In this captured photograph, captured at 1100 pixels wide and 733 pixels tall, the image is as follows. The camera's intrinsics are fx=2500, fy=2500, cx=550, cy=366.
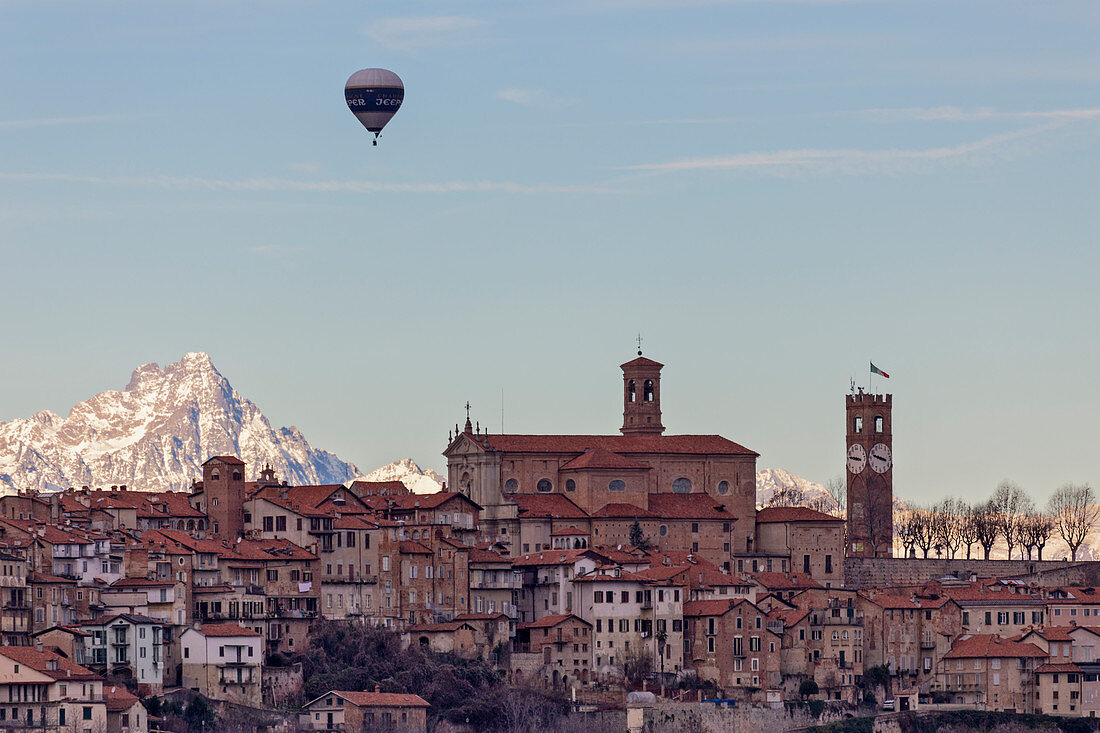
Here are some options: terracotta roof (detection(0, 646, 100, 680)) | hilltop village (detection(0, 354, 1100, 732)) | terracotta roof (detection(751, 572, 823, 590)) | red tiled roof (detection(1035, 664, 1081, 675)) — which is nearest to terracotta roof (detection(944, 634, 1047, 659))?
hilltop village (detection(0, 354, 1100, 732))

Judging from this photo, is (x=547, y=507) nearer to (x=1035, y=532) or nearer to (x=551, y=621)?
(x=551, y=621)

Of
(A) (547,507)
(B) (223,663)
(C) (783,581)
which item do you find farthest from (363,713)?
(C) (783,581)

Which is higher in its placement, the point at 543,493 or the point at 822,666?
the point at 543,493

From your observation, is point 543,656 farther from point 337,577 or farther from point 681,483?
point 681,483

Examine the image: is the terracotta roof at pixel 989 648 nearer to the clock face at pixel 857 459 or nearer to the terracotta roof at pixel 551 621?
the terracotta roof at pixel 551 621

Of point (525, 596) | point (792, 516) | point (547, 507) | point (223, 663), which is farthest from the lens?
point (792, 516)

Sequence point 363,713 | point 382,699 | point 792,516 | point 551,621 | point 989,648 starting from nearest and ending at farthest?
point 363,713, point 382,699, point 551,621, point 989,648, point 792,516

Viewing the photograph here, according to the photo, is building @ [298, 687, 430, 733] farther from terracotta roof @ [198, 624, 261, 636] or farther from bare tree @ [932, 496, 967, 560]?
bare tree @ [932, 496, 967, 560]

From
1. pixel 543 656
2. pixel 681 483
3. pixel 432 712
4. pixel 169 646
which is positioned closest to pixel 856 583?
pixel 681 483
